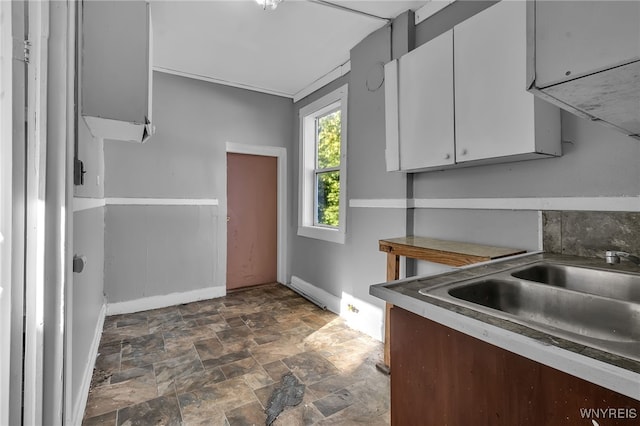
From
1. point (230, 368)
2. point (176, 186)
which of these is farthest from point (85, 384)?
point (176, 186)

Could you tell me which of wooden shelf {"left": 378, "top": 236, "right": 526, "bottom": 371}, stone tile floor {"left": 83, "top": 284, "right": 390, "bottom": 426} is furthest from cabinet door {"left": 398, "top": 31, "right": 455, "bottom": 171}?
stone tile floor {"left": 83, "top": 284, "right": 390, "bottom": 426}

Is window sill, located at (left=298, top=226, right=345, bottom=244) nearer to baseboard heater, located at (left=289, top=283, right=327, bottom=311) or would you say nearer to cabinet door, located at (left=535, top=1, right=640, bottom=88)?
baseboard heater, located at (left=289, top=283, right=327, bottom=311)

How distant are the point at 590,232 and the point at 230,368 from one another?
243 centimetres

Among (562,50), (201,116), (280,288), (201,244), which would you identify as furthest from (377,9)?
(280,288)

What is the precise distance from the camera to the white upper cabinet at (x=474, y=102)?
63.3 inches

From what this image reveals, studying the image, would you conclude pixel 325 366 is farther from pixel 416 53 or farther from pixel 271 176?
pixel 271 176

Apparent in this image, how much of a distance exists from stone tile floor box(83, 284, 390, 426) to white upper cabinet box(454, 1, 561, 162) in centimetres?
170

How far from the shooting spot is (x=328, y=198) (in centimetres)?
390

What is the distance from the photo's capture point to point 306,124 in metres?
4.14

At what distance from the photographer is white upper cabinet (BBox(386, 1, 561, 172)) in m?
1.61

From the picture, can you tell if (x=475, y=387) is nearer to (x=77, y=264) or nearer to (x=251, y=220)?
(x=77, y=264)

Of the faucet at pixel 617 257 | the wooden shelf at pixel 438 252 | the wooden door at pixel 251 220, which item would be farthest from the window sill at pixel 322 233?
the faucet at pixel 617 257

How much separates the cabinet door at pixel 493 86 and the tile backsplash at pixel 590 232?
445 mm

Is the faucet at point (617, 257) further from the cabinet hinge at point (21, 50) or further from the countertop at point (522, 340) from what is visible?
the cabinet hinge at point (21, 50)
